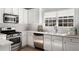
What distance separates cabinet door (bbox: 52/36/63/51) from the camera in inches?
118

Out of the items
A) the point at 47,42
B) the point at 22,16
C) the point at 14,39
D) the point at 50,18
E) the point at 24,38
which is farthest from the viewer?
the point at 22,16

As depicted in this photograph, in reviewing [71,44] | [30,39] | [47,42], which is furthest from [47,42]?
[30,39]

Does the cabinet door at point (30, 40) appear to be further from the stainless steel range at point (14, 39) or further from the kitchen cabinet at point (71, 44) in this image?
the kitchen cabinet at point (71, 44)

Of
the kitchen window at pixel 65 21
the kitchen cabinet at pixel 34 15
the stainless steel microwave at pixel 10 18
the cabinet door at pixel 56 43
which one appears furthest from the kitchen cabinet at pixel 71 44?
the stainless steel microwave at pixel 10 18

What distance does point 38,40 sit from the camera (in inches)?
148

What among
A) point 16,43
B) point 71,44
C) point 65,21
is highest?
point 65,21

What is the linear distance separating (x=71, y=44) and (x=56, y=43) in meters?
0.55

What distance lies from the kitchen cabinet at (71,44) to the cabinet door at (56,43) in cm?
17

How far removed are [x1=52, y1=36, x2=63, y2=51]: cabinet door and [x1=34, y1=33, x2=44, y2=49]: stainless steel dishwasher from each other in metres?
0.56

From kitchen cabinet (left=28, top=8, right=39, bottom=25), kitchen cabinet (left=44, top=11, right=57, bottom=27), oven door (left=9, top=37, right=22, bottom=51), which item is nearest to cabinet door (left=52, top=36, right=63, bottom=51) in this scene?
kitchen cabinet (left=44, top=11, right=57, bottom=27)

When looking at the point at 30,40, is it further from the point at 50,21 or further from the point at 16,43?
the point at 50,21

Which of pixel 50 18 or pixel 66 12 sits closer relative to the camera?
pixel 66 12
